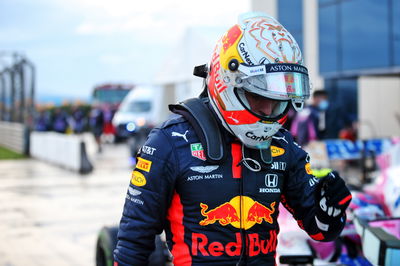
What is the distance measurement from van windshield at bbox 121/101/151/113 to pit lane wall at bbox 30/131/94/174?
6652mm

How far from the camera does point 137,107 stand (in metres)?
24.5

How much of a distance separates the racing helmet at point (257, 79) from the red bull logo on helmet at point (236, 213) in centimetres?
23

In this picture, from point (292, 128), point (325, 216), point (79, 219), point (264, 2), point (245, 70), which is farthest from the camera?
point (264, 2)

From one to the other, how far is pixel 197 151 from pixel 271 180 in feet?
1.13

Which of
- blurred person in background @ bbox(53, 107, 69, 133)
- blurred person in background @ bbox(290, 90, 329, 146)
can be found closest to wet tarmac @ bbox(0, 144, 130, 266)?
blurred person in background @ bbox(290, 90, 329, 146)

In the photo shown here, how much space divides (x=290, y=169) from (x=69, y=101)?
50704 mm

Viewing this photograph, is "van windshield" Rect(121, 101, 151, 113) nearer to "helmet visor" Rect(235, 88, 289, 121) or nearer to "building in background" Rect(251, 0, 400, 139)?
"building in background" Rect(251, 0, 400, 139)

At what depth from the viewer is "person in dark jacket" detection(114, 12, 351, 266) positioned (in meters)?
2.21

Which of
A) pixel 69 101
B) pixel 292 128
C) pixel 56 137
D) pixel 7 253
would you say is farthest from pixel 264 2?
pixel 69 101

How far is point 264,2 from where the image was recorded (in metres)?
22.6

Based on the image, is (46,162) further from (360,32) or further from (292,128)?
(360,32)

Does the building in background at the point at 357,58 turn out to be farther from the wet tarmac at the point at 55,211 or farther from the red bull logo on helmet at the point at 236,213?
the red bull logo on helmet at the point at 236,213

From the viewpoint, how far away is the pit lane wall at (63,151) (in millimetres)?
13086

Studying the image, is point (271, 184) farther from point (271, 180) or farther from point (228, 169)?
point (228, 169)
